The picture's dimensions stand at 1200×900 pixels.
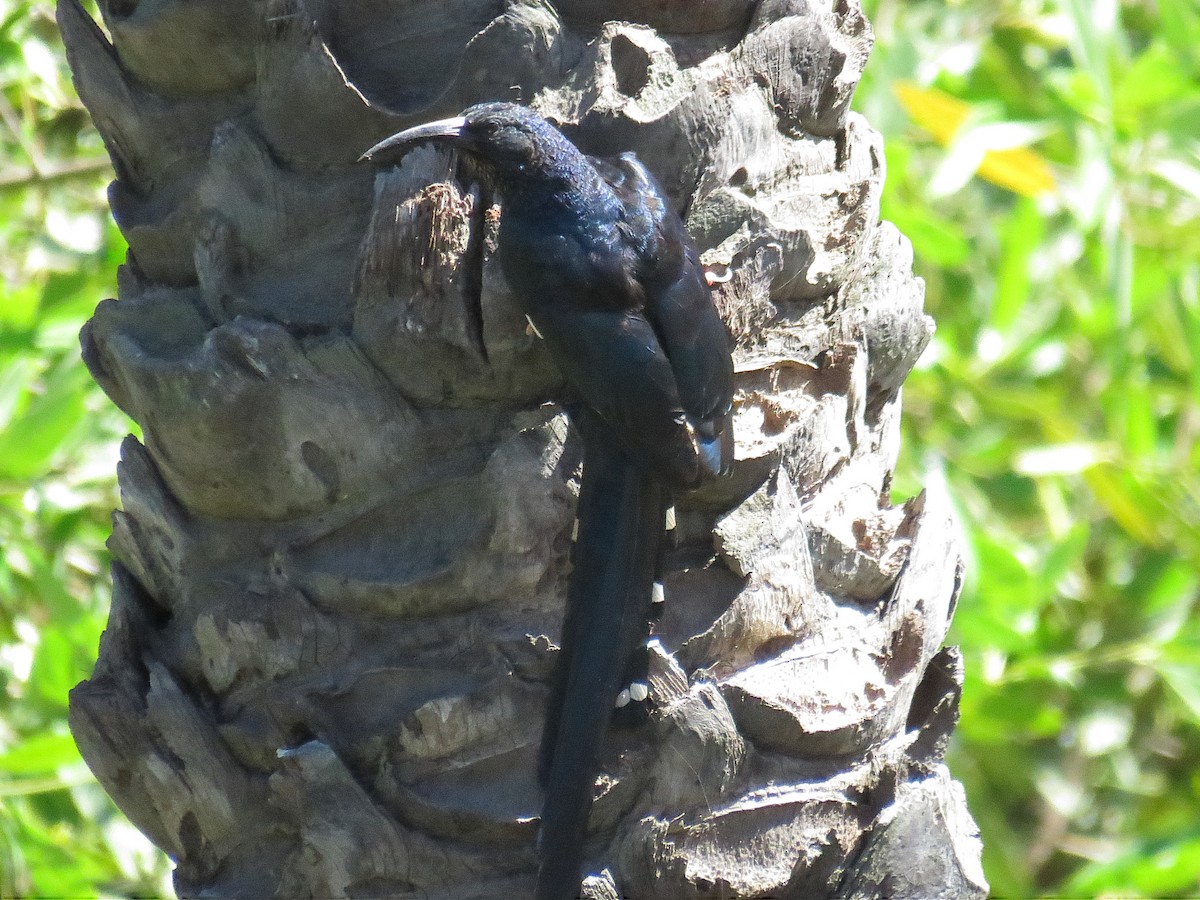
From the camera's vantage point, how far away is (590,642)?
1166mm

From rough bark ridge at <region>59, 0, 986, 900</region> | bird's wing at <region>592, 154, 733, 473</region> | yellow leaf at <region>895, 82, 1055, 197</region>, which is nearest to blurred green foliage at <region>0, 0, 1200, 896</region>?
yellow leaf at <region>895, 82, 1055, 197</region>

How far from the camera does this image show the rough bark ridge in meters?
1.17

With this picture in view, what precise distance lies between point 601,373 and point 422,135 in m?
0.24

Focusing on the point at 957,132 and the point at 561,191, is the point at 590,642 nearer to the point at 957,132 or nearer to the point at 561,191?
the point at 561,191

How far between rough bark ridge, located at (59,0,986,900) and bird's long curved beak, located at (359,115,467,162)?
0.11 feet

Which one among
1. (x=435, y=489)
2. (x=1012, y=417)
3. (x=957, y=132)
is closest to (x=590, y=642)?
(x=435, y=489)

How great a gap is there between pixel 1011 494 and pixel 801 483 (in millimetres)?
1831

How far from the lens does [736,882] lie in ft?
3.93

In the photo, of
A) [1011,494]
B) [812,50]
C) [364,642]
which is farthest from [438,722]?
[1011,494]

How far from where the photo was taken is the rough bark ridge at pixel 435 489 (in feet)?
3.84

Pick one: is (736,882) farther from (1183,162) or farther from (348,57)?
(1183,162)

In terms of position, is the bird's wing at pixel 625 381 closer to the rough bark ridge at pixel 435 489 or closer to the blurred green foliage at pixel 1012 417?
the rough bark ridge at pixel 435 489

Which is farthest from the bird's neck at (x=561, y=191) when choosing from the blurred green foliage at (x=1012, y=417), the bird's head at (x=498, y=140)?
the blurred green foliage at (x=1012, y=417)

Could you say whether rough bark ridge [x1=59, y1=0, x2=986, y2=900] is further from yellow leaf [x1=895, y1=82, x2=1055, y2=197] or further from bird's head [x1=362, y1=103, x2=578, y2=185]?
yellow leaf [x1=895, y1=82, x2=1055, y2=197]
